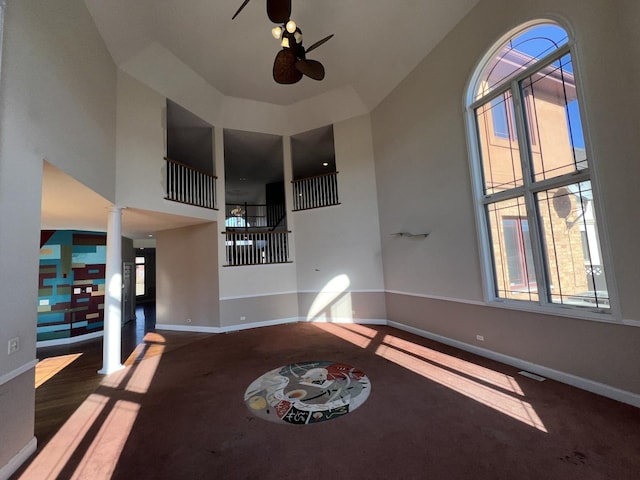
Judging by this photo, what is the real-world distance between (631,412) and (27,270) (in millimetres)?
5752

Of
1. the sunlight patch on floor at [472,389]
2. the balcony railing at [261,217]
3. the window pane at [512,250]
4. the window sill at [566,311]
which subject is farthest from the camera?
the balcony railing at [261,217]

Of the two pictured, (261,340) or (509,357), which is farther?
(261,340)

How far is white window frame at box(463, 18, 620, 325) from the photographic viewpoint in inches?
115

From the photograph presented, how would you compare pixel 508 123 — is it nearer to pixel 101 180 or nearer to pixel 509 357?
pixel 509 357

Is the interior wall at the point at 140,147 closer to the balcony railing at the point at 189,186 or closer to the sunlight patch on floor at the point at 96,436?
the balcony railing at the point at 189,186

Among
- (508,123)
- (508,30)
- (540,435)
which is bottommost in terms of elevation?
(540,435)

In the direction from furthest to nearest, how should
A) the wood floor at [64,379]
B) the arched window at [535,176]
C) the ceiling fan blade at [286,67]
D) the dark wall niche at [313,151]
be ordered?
the dark wall niche at [313,151], the ceiling fan blade at [286,67], the arched window at [535,176], the wood floor at [64,379]

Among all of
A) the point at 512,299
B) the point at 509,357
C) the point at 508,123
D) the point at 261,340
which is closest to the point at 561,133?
the point at 508,123

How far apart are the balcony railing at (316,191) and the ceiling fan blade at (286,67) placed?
10.8 feet

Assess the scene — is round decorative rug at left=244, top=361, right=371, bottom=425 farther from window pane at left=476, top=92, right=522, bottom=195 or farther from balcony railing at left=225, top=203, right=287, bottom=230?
balcony railing at left=225, top=203, right=287, bottom=230

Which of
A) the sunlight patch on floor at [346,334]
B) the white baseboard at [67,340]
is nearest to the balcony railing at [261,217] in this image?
the sunlight patch on floor at [346,334]

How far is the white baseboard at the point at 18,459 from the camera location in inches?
85.1

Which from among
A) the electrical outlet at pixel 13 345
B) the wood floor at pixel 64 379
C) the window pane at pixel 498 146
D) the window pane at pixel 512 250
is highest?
the window pane at pixel 498 146

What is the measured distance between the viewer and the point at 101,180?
3959 millimetres
